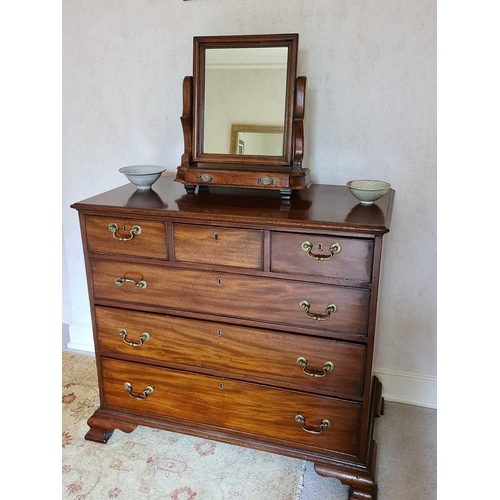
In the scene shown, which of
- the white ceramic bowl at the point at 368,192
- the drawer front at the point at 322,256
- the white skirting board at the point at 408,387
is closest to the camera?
the drawer front at the point at 322,256

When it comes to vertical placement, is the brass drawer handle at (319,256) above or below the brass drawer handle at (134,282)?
above

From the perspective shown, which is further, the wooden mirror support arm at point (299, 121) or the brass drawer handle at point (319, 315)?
the wooden mirror support arm at point (299, 121)

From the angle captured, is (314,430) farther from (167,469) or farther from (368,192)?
(368,192)

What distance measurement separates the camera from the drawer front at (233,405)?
60.4 inches

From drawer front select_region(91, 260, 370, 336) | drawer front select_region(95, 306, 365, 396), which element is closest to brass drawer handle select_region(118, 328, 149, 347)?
drawer front select_region(95, 306, 365, 396)

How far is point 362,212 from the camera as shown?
1419 mm

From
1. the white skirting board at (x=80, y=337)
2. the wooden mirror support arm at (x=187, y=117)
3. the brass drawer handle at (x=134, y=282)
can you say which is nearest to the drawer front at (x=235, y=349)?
the brass drawer handle at (x=134, y=282)

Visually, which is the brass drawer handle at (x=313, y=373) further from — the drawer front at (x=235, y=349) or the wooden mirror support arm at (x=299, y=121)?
the wooden mirror support arm at (x=299, y=121)

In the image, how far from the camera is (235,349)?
1570mm

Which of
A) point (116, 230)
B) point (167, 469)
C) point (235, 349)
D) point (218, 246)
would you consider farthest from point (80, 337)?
point (218, 246)

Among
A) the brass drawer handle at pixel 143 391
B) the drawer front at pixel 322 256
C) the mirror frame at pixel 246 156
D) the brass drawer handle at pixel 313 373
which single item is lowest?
the brass drawer handle at pixel 143 391

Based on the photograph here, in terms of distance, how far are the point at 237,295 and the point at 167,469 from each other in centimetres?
74

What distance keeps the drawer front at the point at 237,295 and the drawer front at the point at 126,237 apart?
0.05 m
